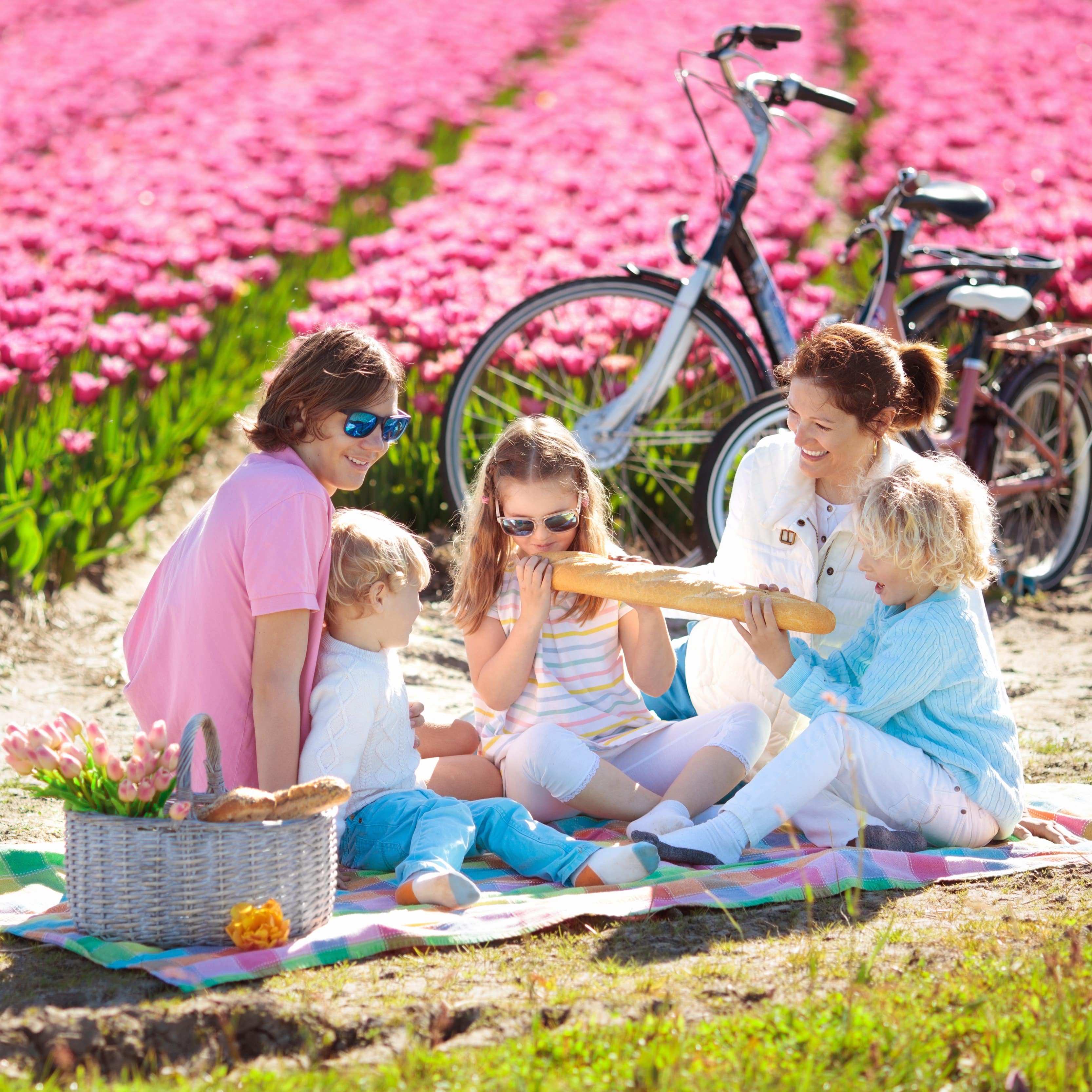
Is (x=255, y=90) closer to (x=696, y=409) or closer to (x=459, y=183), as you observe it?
(x=459, y=183)

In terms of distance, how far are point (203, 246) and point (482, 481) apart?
15.1ft

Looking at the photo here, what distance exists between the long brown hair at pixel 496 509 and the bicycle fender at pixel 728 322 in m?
1.66

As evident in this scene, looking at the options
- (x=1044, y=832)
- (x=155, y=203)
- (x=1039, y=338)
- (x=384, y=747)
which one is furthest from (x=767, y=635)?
(x=155, y=203)

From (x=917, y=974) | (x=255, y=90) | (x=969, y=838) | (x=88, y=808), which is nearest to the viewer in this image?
(x=917, y=974)

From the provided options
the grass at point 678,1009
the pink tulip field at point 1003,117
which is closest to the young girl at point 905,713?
the grass at point 678,1009

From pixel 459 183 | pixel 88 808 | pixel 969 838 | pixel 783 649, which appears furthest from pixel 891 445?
pixel 459 183

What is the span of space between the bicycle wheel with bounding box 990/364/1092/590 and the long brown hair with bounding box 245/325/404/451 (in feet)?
10.7

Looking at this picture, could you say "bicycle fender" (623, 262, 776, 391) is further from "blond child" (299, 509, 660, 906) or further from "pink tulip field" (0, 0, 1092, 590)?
"blond child" (299, 509, 660, 906)

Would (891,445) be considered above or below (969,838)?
above

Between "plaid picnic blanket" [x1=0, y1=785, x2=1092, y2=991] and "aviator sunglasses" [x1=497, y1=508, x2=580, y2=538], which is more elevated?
"aviator sunglasses" [x1=497, y1=508, x2=580, y2=538]

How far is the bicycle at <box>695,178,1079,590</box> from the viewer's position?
477cm

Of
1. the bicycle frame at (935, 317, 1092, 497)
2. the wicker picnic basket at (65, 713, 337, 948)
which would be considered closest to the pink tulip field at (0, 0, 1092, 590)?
the bicycle frame at (935, 317, 1092, 497)

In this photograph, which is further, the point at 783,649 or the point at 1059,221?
the point at 1059,221

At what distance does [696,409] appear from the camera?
5.65m
